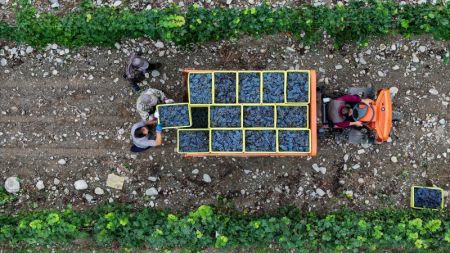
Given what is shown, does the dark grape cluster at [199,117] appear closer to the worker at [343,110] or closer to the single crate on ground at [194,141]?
the single crate on ground at [194,141]

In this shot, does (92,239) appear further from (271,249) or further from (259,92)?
(259,92)

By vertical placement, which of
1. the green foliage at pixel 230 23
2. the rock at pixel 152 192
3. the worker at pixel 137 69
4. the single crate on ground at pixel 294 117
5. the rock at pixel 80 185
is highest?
the green foliage at pixel 230 23

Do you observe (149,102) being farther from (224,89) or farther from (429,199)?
(429,199)

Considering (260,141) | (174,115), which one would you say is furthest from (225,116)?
(174,115)

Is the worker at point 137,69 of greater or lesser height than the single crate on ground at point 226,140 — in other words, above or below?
above

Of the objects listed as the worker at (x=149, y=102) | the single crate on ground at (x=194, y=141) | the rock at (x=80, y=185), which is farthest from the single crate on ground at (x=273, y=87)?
the rock at (x=80, y=185)

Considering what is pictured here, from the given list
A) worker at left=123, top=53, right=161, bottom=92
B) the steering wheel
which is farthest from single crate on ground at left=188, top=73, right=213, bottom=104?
the steering wheel
